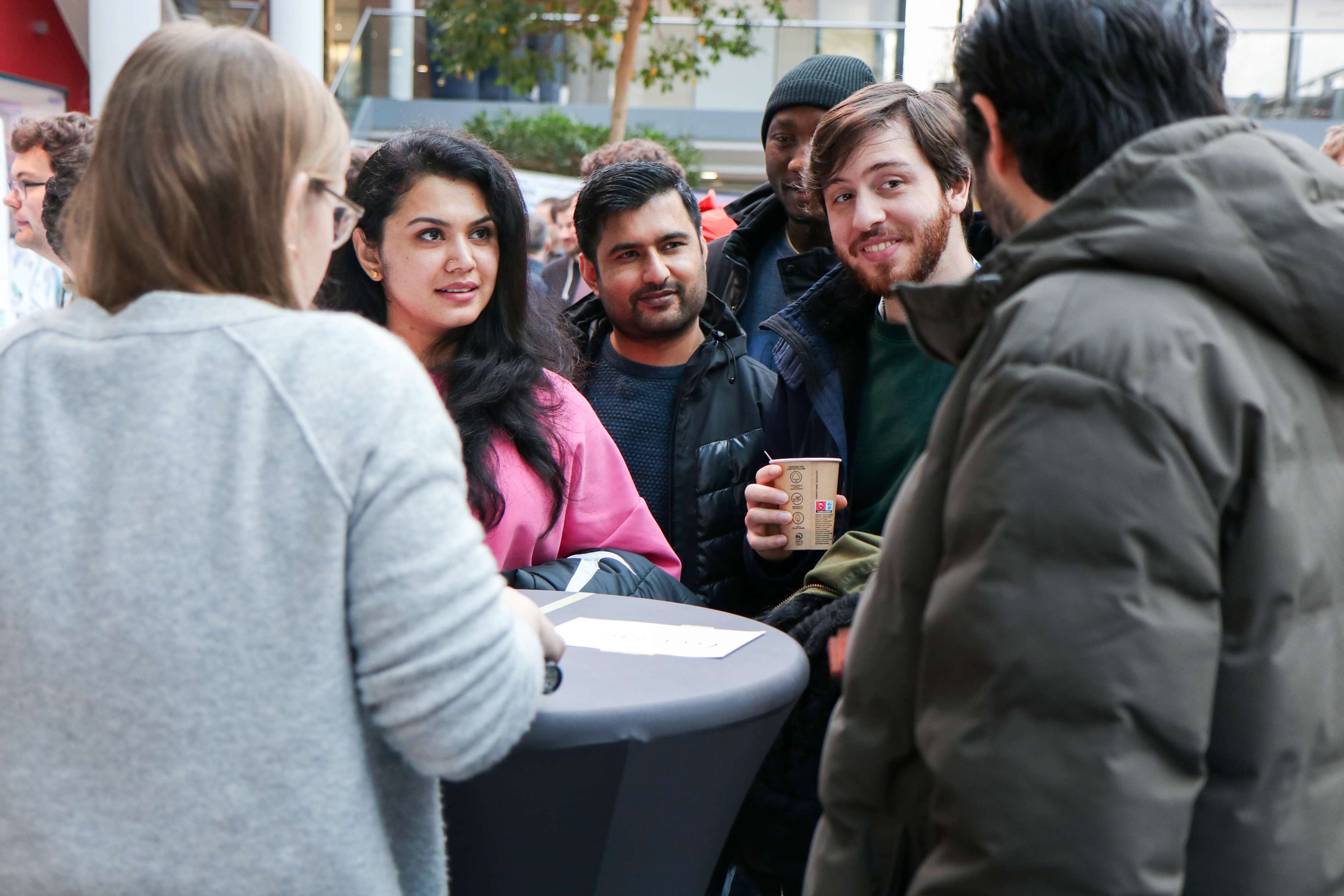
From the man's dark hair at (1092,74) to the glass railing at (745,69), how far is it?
9.37m

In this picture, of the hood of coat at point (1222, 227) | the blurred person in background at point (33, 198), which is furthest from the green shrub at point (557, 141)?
the hood of coat at point (1222, 227)

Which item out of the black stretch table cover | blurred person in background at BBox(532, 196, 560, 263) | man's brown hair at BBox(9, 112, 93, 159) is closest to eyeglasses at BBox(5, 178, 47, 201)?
man's brown hair at BBox(9, 112, 93, 159)

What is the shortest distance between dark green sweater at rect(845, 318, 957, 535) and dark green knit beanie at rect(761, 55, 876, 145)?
5.30 ft

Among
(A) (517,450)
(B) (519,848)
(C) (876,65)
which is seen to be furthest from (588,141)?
(B) (519,848)

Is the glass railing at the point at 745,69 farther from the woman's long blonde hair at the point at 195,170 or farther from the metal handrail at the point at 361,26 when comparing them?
the woman's long blonde hair at the point at 195,170

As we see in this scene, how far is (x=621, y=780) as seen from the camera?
164 centimetres

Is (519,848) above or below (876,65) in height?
below

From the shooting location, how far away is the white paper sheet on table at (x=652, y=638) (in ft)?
6.21

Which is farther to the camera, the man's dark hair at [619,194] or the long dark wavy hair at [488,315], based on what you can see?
the man's dark hair at [619,194]

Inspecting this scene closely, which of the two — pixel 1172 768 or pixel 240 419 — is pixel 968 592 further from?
pixel 240 419

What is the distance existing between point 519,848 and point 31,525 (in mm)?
869

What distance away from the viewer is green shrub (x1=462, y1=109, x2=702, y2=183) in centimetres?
1443

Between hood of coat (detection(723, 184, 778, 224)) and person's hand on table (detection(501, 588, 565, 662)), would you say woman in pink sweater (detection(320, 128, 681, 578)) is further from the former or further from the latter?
hood of coat (detection(723, 184, 778, 224))

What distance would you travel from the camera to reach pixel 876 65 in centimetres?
1259
